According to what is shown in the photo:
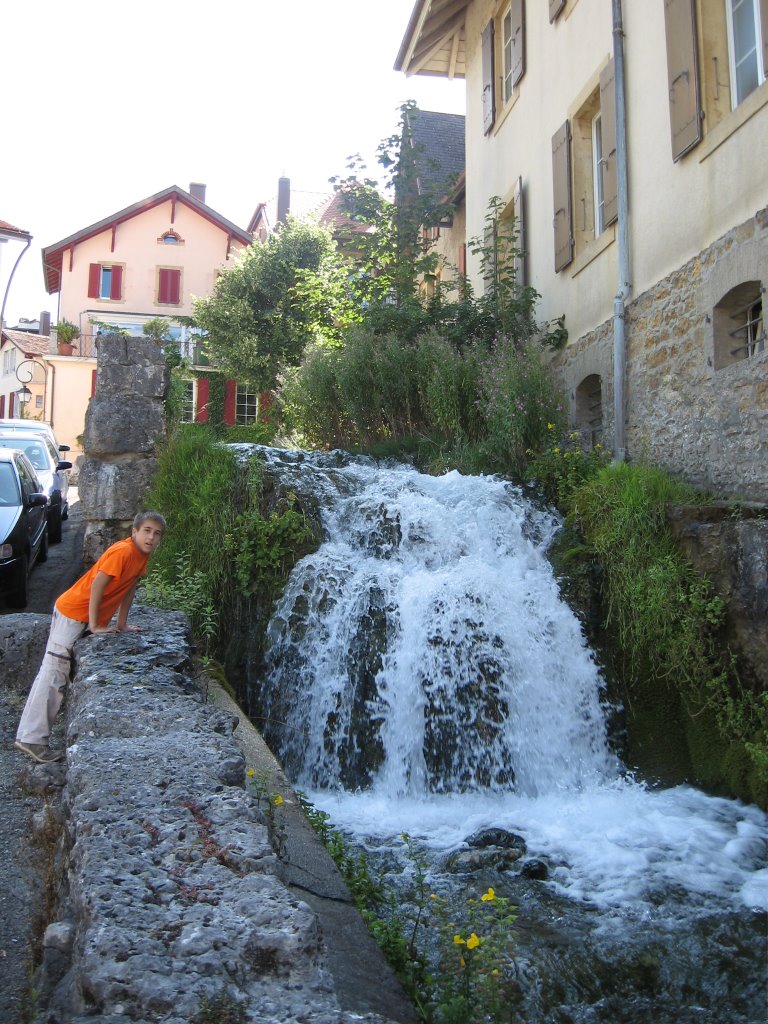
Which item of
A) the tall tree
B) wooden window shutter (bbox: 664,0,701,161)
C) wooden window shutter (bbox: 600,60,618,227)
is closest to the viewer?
wooden window shutter (bbox: 664,0,701,161)

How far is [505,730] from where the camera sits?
620 cm

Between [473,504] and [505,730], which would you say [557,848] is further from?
[473,504]

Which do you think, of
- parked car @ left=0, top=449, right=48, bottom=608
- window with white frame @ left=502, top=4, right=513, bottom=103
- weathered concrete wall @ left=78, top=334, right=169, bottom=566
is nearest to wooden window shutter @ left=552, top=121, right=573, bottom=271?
window with white frame @ left=502, top=4, right=513, bottom=103

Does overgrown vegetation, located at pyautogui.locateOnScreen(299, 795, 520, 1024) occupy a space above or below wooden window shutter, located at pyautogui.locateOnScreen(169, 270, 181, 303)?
below

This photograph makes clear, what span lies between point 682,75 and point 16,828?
24.3 ft

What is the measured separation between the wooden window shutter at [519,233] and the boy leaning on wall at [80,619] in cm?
808

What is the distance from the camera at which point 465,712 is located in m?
6.25

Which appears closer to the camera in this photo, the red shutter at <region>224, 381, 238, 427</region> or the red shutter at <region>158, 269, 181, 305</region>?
the red shutter at <region>224, 381, 238, 427</region>

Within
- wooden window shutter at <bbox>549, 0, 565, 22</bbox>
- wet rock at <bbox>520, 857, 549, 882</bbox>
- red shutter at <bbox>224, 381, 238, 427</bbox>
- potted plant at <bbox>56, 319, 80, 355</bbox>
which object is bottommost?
wet rock at <bbox>520, 857, 549, 882</bbox>

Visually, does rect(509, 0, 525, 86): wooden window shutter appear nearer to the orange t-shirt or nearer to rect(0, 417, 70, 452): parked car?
rect(0, 417, 70, 452): parked car

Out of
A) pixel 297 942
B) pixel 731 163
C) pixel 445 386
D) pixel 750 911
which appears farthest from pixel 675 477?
pixel 297 942

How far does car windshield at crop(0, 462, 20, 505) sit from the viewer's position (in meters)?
9.41

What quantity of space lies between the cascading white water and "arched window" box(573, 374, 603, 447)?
8.43 ft

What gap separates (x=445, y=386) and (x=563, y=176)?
110 inches
